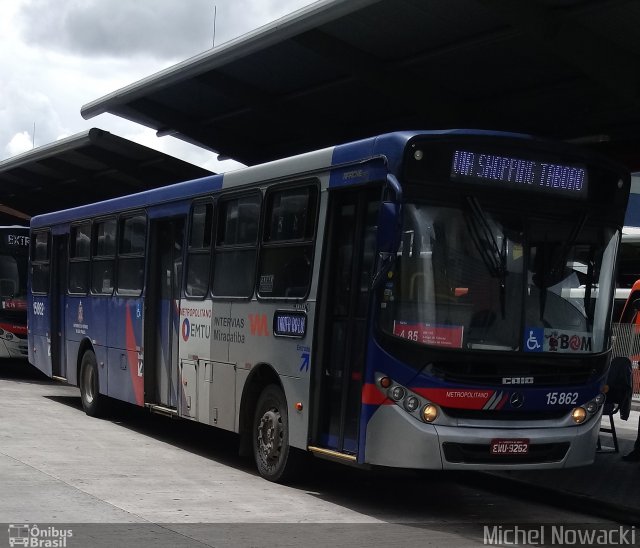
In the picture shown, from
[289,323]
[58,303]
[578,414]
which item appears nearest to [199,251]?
[289,323]

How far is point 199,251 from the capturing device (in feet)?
41.1

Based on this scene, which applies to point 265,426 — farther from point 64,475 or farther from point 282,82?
point 282,82

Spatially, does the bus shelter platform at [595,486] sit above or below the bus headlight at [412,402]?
below

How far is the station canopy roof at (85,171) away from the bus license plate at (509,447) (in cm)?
1487

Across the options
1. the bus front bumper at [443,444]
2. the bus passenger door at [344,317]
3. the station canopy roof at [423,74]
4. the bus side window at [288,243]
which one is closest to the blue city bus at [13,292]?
the station canopy roof at [423,74]

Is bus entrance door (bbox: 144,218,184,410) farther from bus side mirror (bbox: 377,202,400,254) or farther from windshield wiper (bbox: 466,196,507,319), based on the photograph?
windshield wiper (bbox: 466,196,507,319)

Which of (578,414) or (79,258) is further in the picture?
(79,258)

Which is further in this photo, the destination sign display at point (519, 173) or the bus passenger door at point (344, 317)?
the bus passenger door at point (344, 317)

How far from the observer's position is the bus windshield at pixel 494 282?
886 centimetres

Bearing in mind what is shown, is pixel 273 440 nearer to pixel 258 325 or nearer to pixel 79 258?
pixel 258 325

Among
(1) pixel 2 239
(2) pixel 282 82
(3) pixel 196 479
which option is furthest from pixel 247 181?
(1) pixel 2 239

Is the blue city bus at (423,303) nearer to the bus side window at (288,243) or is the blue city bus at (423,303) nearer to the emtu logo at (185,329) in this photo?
the bus side window at (288,243)

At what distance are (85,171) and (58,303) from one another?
942 centimetres

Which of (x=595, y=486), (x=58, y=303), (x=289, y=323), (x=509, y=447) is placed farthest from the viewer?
(x=58, y=303)
